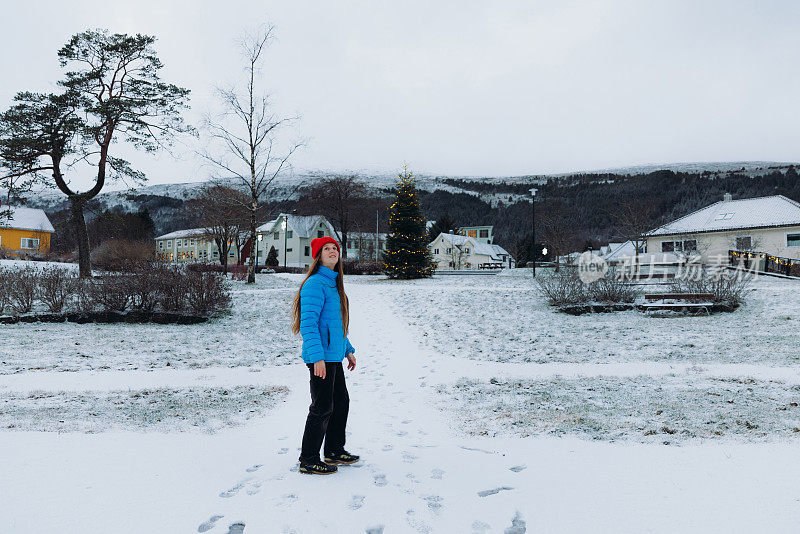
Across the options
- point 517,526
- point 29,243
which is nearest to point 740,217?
point 517,526

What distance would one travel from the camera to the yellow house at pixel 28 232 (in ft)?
153

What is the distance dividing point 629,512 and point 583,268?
50.1 feet

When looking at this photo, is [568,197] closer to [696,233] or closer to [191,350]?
[696,233]

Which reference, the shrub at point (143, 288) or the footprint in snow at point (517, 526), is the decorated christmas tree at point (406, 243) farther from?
the footprint in snow at point (517, 526)

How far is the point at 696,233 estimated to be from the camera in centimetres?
3828

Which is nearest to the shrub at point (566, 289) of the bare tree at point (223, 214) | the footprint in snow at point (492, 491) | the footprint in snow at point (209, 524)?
the footprint in snow at point (492, 491)

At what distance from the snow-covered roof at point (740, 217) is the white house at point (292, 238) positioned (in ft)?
142

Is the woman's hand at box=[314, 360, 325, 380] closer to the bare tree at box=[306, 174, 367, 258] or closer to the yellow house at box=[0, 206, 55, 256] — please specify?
the bare tree at box=[306, 174, 367, 258]

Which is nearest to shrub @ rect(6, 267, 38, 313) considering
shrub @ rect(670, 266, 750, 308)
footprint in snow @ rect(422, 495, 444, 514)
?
footprint in snow @ rect(422, 495, 444, 514)

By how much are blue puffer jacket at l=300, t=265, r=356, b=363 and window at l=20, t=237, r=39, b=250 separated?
192 ft

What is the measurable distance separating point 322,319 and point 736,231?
43130mm

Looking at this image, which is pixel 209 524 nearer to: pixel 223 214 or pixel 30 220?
pixel 223 214

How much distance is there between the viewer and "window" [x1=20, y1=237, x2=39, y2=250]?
157 feet

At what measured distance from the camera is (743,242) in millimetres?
36000
